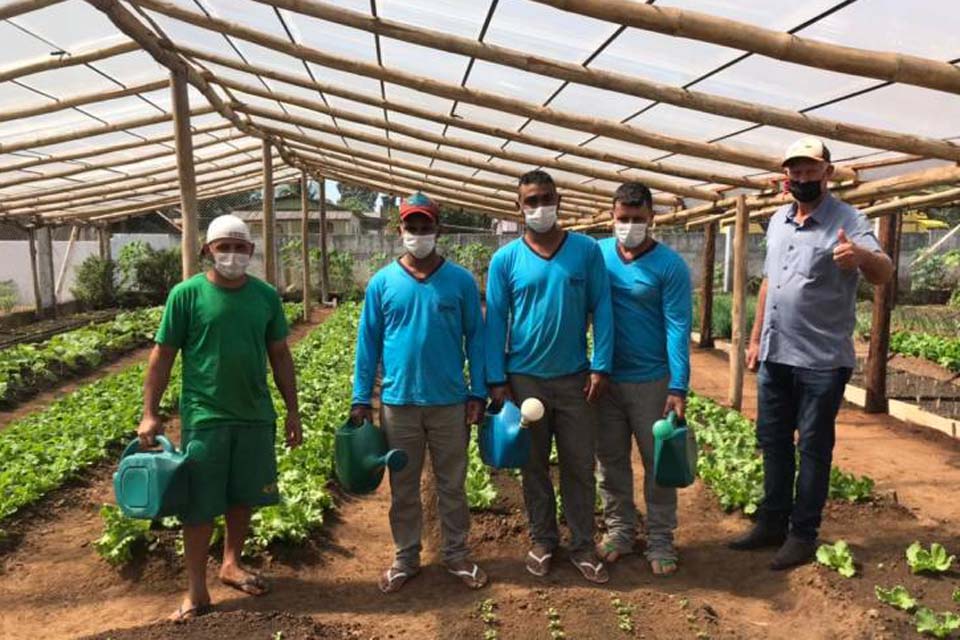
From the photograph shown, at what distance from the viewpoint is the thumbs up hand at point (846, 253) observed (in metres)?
3.30

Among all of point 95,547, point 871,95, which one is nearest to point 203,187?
point 95,547

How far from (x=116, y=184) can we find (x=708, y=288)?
11.6 m

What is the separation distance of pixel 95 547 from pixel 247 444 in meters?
1.51

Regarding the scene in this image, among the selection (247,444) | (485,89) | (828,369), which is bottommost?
(247,444)

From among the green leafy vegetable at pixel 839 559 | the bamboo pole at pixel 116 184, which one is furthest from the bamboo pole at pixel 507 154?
the bamboo pole at pixel 116 184

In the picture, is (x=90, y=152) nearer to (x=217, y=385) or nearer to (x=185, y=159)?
(x=185, y=159)

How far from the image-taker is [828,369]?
3631 millimetres

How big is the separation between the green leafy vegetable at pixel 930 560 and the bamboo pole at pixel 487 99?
3354 millimetres

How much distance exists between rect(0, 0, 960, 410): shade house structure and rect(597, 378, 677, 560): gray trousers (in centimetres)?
182

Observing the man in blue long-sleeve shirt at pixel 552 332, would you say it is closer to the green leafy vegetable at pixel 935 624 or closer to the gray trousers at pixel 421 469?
the gray trousers at pixel 421 469

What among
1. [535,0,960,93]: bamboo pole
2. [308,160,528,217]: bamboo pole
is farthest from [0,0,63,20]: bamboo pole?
[308,160,528,217]: bamboo pole

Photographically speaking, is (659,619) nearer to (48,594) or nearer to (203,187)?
(48,594)

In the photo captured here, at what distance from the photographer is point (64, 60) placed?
22.7 feet

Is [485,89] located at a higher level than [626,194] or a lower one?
higher
